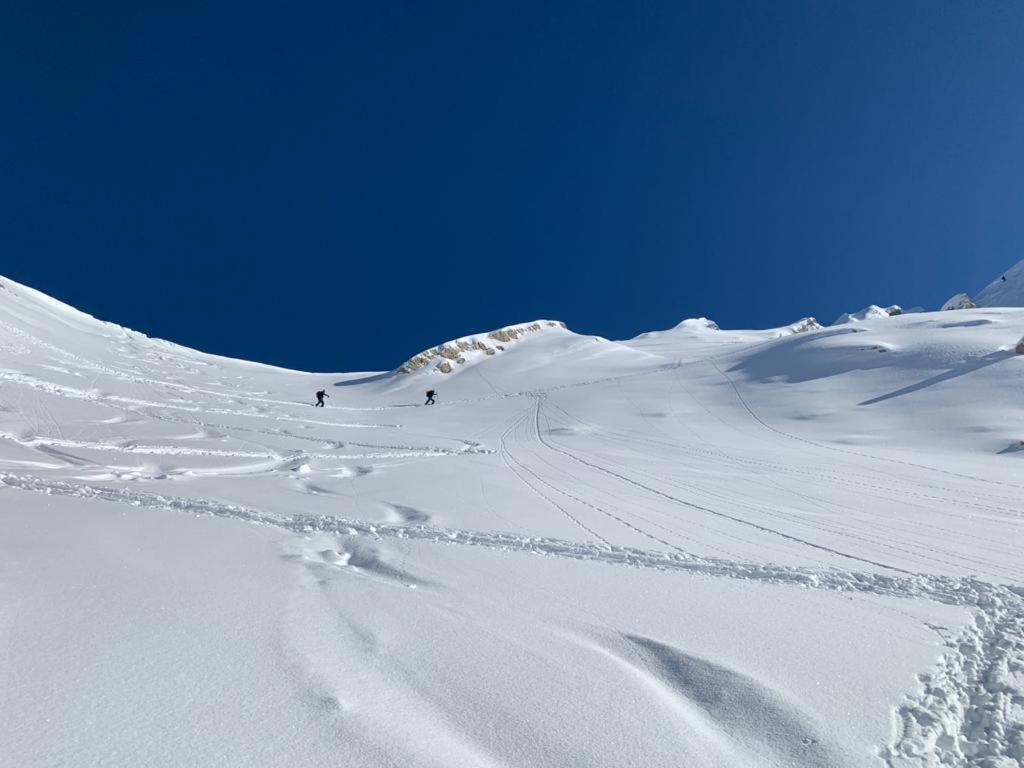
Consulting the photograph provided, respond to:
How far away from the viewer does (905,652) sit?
4004 millimetres

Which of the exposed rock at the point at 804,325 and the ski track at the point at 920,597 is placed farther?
the exposed rock at the point at 804,325

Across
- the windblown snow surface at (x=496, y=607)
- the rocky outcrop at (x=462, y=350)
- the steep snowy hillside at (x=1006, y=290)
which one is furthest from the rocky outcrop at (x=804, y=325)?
the windblown snow surface at (x=496, y=607)

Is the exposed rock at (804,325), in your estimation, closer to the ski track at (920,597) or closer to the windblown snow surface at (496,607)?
the windblown snow surface at (496,607)

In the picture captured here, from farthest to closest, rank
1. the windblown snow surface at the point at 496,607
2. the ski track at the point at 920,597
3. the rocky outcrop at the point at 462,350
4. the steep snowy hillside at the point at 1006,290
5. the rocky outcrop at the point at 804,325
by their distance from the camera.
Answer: the steep snowy hillside at the point at 1006,290, the rocky outcrop at the point at 804,325, the rocky outcrop at the point at 462,350, the ski track at the point at 920,597, the windblown snow surface at the point at 496,607

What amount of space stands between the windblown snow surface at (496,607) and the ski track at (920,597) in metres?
0.03

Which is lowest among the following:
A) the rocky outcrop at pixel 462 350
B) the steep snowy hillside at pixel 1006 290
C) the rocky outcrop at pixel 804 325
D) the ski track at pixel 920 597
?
the ski track at pixel 920 597

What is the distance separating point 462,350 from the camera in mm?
51438

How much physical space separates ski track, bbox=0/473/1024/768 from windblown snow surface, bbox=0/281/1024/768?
0.08 feet

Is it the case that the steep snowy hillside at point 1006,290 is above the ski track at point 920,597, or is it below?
above

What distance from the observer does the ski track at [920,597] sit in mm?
3008

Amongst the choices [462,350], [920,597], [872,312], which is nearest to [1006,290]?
[872,312]

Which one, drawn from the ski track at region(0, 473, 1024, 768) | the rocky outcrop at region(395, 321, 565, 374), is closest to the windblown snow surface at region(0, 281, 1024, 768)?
the ski track at region(0, 473, 1024, 768)

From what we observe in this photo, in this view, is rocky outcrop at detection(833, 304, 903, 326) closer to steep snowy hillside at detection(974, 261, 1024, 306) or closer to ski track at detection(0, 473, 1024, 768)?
steep snowy hillside at detection(974, 261, 1024, 306)

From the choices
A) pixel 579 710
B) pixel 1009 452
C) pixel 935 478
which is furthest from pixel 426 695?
pixel 1009 452
